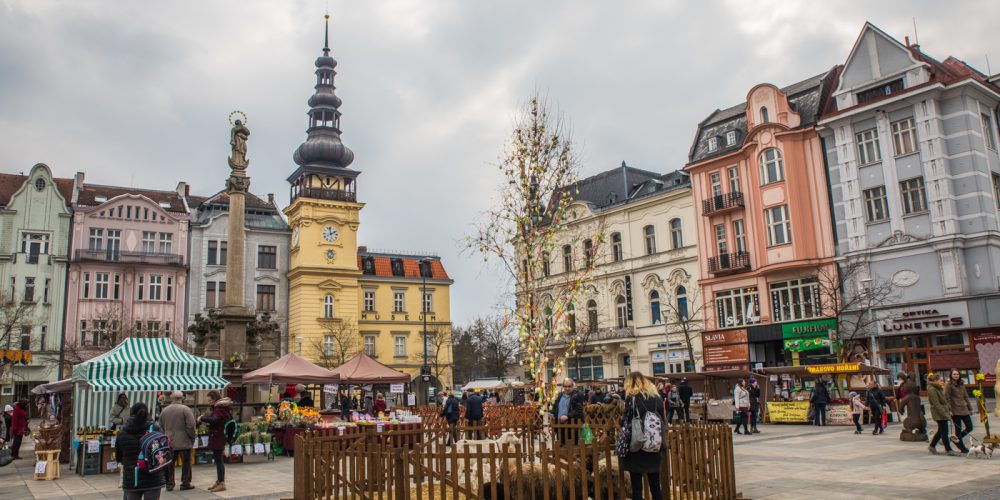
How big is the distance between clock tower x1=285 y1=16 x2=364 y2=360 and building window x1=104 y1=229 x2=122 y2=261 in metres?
11.3

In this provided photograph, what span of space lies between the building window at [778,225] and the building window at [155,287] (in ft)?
126

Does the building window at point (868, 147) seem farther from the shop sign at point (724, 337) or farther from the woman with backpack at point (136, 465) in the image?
the woman with backpack at point (136, 465)

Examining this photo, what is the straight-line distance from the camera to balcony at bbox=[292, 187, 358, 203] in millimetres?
55438

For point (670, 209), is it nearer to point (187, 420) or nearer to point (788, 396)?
point (788, 396)

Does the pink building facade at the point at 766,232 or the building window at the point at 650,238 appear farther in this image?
the building window at the point at 650,238

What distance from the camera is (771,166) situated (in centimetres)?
3822

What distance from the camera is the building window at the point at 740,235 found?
39594mm

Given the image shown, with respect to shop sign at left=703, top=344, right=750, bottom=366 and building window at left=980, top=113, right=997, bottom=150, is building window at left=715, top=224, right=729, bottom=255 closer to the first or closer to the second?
shop sign at left=703, top=344, right=750, bottom=366

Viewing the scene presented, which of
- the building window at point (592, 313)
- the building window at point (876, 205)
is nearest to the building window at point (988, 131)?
the building window at point (876, 205)

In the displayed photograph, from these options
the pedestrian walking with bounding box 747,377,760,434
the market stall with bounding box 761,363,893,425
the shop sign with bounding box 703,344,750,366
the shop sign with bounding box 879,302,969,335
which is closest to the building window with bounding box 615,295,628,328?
the shop sign with bounding box 703,344,750,366

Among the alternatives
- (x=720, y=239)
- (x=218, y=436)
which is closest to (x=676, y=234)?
(x=720, y=239)

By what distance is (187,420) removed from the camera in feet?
42.8

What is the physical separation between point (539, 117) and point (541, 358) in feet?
15.6

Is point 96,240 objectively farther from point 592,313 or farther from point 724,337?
point 724,337
